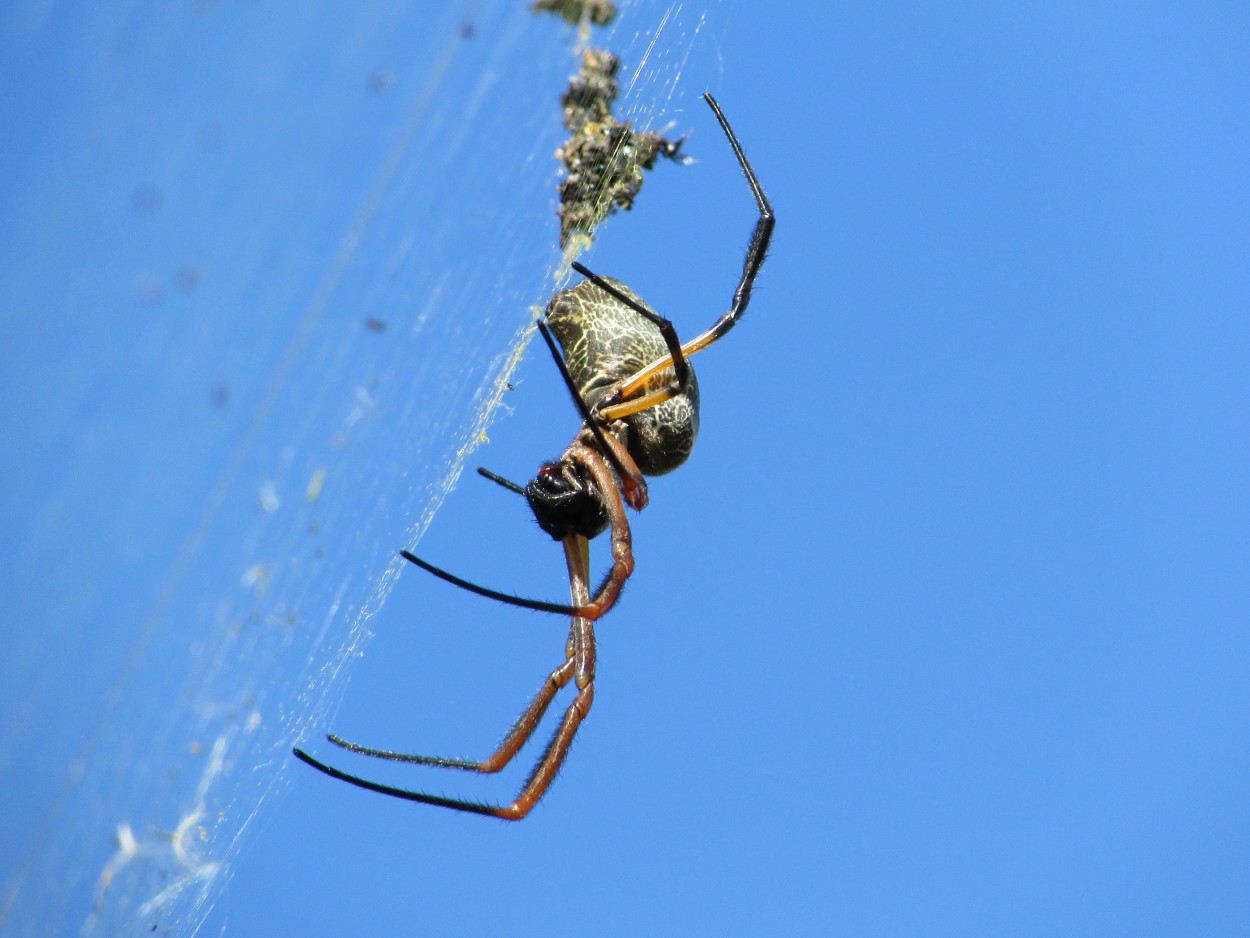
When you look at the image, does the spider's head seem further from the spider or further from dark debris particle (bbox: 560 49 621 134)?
dark debris particle (bbox: 560 49 621 134)

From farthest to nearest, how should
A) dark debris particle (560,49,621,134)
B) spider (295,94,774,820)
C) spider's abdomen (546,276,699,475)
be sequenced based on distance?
spider's abdomen (546,276,699,475) < spider (295,94,774,820) < dark debris particle (560,49,621,134)

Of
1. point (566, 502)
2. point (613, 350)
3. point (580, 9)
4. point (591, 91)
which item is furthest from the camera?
point (613, 350)

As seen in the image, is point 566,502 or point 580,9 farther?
point 566,502

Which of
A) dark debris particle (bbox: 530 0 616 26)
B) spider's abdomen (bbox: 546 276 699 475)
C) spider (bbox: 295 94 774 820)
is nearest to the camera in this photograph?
dark debris particle (bbox: 530 0 616 26)

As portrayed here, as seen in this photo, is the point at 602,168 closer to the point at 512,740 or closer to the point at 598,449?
the point at 598,449

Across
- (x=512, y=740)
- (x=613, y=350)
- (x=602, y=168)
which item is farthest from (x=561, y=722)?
(x=602, y=168)

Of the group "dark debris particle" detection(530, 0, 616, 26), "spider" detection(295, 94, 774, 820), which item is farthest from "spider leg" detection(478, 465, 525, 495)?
"dark debris particle" detection(530, 0, 616, 26)

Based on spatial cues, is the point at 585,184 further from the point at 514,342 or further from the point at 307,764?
the point at 307,764
